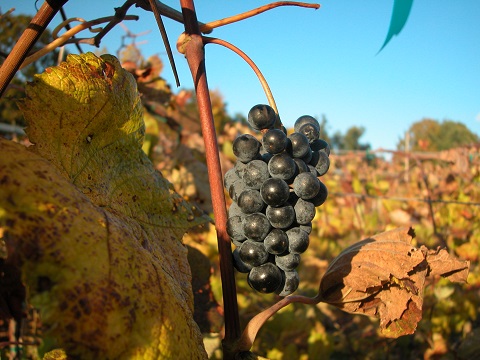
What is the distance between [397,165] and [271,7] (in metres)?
14.9

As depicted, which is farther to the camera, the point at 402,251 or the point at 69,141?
the point at 402,251

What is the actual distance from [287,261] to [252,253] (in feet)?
0.28

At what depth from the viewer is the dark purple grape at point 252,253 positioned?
93 centimetres

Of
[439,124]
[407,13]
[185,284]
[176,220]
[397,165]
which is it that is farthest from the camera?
[439,124]

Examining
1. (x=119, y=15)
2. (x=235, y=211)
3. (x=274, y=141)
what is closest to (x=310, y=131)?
(x=274, y=141)

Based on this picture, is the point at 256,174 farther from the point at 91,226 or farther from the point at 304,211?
the point at 91,226

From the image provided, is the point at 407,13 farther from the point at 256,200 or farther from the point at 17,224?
the point at 17,224

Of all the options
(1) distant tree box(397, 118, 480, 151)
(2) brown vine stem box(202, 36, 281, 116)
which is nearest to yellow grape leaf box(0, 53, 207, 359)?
(2) brown vine stem box(202, 36, 281, 116)

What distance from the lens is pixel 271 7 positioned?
95cm

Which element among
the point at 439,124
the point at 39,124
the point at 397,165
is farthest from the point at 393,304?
the point at 439,124

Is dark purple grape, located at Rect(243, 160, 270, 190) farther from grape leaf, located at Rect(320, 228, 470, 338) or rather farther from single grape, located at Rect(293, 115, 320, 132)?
grape leaf, located at Rect(320, 228, 470, 338)

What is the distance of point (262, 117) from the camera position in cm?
95

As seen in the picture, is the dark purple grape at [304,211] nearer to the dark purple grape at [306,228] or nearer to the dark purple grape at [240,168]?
the dark purple grape at [306,228]

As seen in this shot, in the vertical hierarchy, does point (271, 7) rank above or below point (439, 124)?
below
